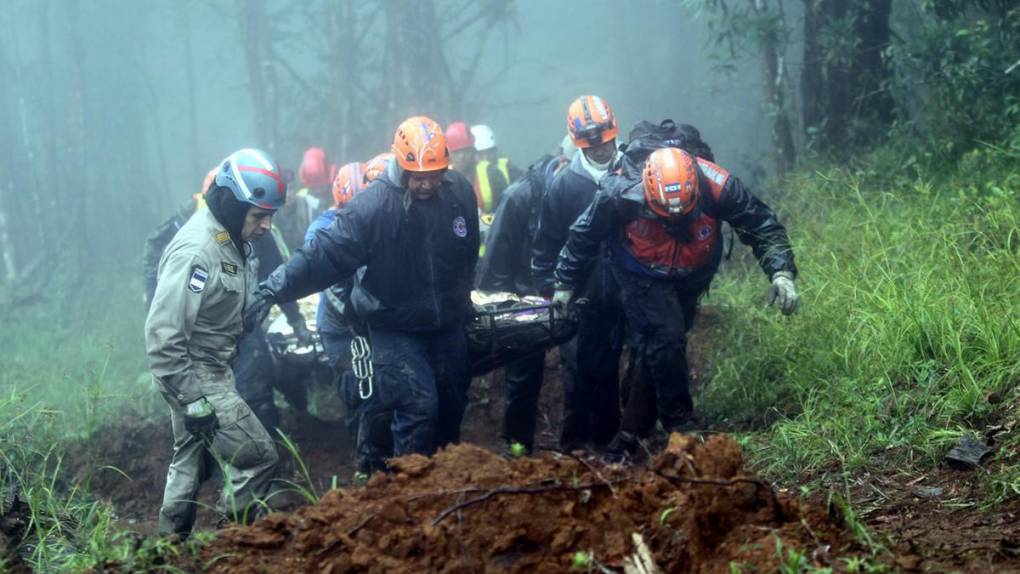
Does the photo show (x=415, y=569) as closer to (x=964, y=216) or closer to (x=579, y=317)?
(x=579, y=317)

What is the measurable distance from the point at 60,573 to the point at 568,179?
3902 mm

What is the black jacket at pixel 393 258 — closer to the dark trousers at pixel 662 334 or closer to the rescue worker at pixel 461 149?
the dark trousers at pixel 662 334

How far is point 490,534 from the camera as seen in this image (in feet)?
11.1

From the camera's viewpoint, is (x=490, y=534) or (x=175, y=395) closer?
(x=490, y=534)

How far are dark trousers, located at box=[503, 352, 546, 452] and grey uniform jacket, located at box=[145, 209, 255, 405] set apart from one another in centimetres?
221

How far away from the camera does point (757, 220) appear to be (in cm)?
611

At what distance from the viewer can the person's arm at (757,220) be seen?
6.09 m

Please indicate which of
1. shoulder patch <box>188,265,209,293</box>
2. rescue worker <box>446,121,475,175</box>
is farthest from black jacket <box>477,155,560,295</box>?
rescue worker <box>446,121,475,175</box>

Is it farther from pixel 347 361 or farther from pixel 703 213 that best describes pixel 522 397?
pixel 703 213

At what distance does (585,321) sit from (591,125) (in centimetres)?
144

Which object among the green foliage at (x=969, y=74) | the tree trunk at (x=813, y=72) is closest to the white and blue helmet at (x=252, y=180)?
the green foliage at (x=969, y=74)

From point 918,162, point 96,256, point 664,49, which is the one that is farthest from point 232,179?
point 664,49

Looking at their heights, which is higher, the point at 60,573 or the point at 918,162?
the point at 918,162

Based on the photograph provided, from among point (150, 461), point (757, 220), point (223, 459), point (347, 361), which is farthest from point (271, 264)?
point (757, 220)
